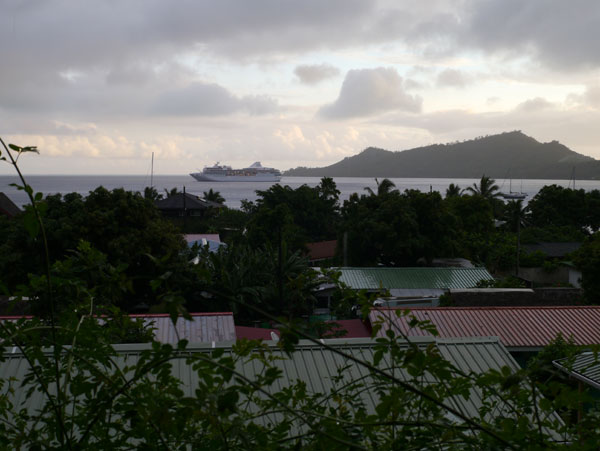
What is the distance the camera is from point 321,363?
692 centimetres

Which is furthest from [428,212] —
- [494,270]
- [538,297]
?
[538,297]

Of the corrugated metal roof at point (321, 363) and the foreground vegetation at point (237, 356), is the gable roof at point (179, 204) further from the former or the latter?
the corrugated metal roof at point (321, 363)

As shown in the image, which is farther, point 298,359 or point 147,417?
point 298,359

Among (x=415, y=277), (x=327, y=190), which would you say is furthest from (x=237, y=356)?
(x=327, y=190)

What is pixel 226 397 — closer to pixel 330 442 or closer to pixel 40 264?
pixel 330 442

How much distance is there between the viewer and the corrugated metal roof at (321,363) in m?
6.12

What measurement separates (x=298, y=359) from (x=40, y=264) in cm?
1369

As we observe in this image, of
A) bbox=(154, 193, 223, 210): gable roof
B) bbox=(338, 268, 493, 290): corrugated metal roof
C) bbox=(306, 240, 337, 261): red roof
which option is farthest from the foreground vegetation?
bbox=(154, 193, 223, 210): gable roof

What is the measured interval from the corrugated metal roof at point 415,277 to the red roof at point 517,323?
7.59m

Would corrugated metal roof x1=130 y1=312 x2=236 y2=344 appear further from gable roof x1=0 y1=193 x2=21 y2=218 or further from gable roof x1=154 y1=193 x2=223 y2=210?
gable roof x1=154 y1=193 x2=223 y2=210

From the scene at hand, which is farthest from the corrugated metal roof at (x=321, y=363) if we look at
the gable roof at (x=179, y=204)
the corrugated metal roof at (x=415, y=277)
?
the gable roof at (x=179, y=204)

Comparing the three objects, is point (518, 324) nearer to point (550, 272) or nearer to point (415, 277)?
point (415, 277)

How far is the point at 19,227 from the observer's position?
18938 millimetres

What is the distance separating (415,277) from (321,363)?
17.7m
